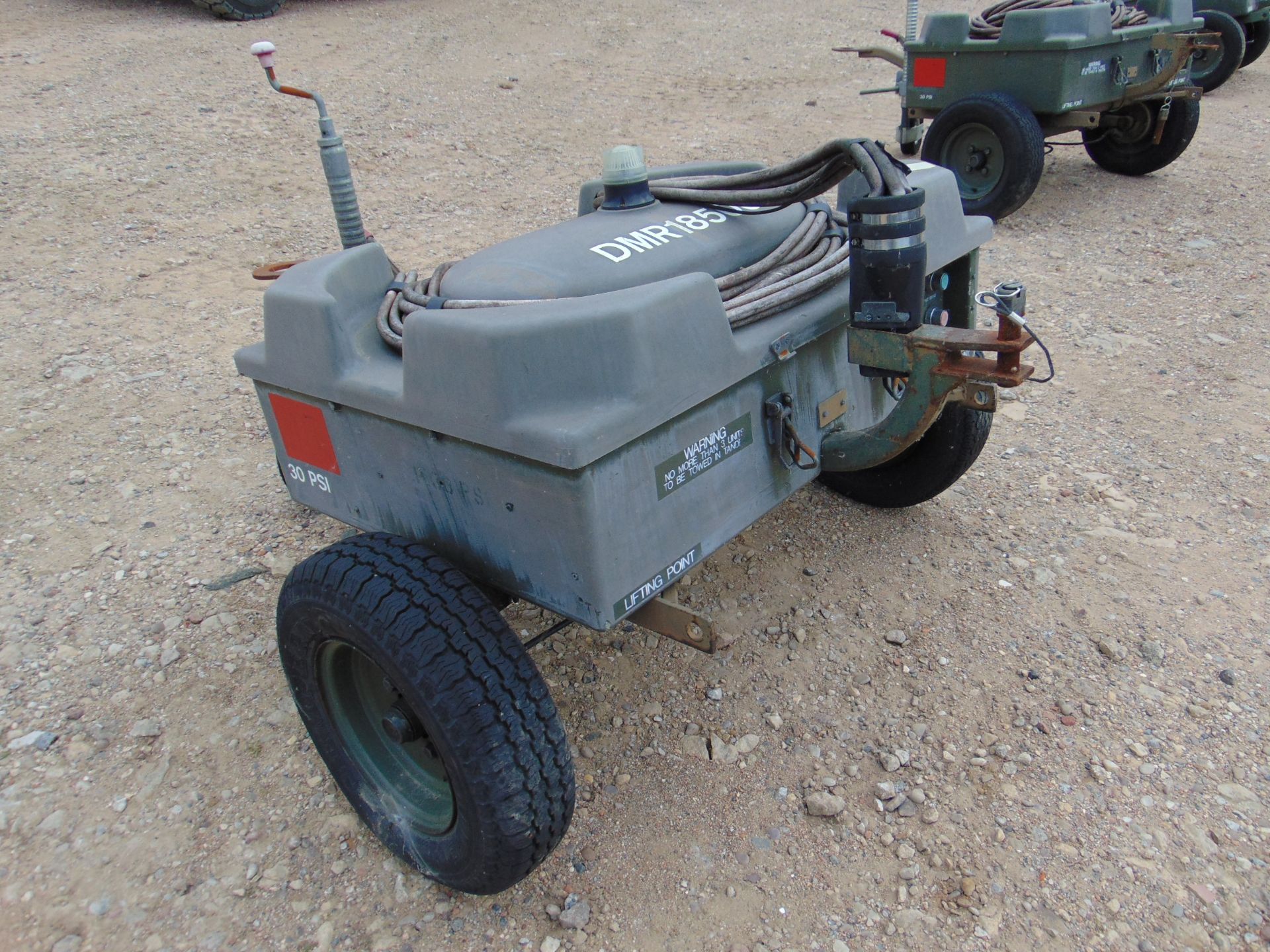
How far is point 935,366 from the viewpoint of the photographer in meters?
1.94

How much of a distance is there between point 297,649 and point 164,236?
13.7ft

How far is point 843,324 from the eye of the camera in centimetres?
212

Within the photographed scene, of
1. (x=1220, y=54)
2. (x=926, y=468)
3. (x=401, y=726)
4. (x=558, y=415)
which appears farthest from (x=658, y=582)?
(x=1220, y=54)

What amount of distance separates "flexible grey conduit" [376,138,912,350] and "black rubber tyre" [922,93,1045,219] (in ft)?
10.9

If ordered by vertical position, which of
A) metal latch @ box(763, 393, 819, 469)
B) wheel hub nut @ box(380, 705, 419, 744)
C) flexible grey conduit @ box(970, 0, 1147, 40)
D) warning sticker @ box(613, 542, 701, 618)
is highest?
flexible grey conduit @ box(970, 0, 1147, 40)

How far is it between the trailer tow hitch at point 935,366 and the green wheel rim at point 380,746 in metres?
1.12

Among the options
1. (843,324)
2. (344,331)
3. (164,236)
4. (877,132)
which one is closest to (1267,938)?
(843,324)

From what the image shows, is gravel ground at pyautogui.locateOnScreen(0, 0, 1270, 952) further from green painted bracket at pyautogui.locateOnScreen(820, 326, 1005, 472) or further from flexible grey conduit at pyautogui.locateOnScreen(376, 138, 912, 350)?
flexible grey conduit at pyautogui.locateOnScreen(376, 138, 912, 350)

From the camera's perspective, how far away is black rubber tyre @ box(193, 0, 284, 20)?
9055 millimetres

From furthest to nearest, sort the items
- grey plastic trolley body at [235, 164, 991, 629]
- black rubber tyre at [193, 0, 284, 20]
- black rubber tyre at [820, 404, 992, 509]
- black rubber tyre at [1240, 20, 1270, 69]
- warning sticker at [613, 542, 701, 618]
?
black rubber tyre at [193, 0, 284, 20] < black rubber tyre at [1240, 20, 1270, 69] < black rubber tyre at [820, 404, 992, 509] < warning sticker at [613, 542, 701, 618] < grey plastic trolley body at [235, 164, 991, 629]

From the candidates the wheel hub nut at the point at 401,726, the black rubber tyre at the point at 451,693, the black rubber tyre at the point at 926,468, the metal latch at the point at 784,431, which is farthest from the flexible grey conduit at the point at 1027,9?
the wheel hub nut at the point at 401,726

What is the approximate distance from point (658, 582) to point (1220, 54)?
29.4 feet

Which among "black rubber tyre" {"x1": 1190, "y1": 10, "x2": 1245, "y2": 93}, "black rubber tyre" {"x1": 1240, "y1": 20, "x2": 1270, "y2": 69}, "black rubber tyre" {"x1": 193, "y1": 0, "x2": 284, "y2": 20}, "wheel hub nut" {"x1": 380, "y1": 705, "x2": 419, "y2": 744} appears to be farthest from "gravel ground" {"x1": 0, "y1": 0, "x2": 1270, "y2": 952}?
"black rubber tyre" {"x1": 1240, "y1": 20, "x2": 1270, "y2": 69}

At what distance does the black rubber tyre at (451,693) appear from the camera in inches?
65.2
